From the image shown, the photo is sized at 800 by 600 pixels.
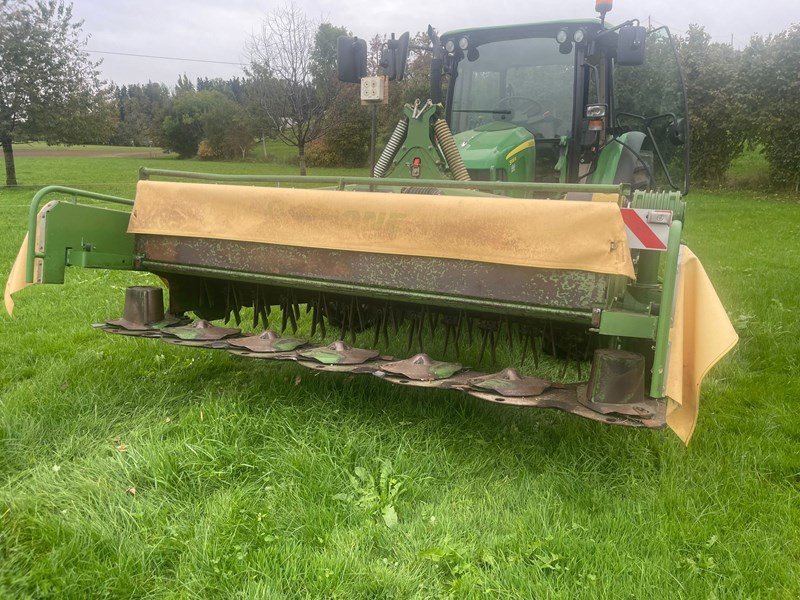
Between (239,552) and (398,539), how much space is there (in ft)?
1.82

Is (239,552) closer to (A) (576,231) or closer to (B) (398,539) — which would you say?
(B) (398,539)

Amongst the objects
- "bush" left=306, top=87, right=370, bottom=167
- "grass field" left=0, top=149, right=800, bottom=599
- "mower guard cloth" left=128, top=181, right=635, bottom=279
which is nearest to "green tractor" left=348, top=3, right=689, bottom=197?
"mower guard cloth" left=128, top=181, right=635, bottom=279

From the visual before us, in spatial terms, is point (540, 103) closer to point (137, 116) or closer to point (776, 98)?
point (776, 98)

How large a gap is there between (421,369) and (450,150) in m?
1.62

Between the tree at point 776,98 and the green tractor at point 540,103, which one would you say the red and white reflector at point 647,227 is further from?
the tree at point 776,98

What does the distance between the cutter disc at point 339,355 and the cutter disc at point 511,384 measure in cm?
54

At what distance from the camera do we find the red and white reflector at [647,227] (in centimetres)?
265

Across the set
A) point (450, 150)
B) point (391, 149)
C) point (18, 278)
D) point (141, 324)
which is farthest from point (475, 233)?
point (18, 278)

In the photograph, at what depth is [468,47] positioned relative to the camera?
5105mm

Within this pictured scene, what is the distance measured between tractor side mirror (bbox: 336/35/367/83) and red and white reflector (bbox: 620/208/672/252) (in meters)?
2.08

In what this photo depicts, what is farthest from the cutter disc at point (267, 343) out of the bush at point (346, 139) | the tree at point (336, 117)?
the bush at point (346, 139)

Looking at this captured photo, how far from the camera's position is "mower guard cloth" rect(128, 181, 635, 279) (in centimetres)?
257

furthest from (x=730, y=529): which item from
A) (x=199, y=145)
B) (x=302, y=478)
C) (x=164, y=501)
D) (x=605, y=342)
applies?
(x=199, y=145)

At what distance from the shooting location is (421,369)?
2812 millimetres
